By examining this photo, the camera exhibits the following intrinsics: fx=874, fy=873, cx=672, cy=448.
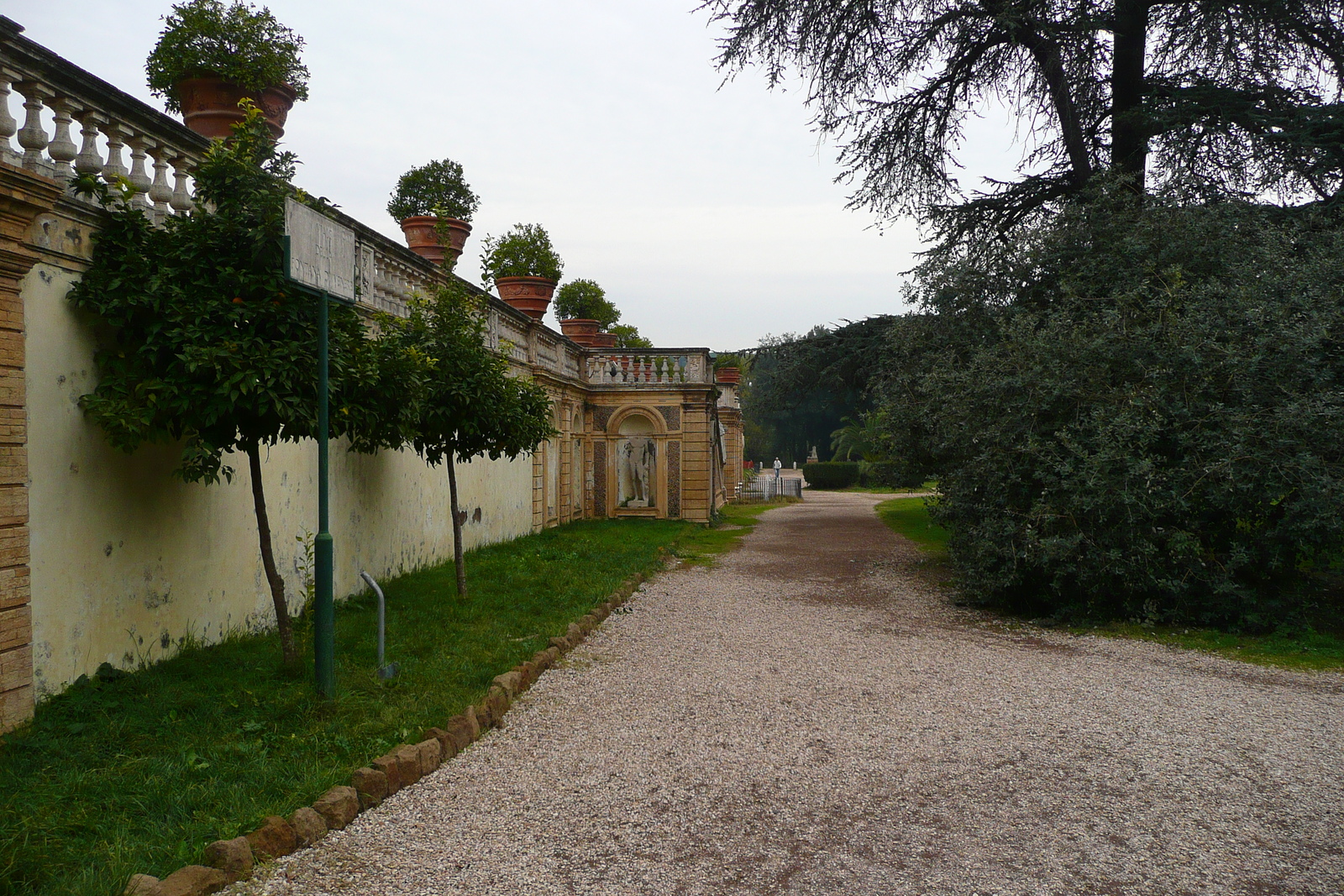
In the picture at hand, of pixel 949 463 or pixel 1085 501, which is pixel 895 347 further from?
pixel 1085 501

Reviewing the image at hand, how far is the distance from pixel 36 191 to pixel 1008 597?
983 centimetres

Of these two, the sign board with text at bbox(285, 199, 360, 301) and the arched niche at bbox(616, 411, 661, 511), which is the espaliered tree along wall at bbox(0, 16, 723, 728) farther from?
the arched niche at bbox(616, 411, 661, 511)

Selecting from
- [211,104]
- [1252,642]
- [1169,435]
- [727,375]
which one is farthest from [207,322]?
[727,375]

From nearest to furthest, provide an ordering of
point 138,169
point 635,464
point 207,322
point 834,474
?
point 207,322 → point 138,169 → point 635,464 → point 834,474

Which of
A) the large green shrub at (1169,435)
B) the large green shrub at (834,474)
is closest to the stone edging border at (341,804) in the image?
the large green shrub at (1169,435)

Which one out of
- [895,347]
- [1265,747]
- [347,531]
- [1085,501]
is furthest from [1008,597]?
[347,531]

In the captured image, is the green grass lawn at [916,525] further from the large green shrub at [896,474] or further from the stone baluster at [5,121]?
the stone baluster at [5,121]

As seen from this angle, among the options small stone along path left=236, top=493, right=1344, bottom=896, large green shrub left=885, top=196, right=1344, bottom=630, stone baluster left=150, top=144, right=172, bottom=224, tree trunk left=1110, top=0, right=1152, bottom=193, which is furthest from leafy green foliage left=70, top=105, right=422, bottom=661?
tree trunk left=1110, top=0, right=1152, bottom=193

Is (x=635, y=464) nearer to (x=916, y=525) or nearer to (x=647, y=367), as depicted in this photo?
(x=647, y=367)

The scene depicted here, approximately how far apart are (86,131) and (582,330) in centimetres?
1723

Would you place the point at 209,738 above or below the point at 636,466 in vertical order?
below

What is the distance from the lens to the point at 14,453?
15.1ft

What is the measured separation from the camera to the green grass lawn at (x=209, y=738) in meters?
3.41

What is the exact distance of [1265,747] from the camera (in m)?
5.38
